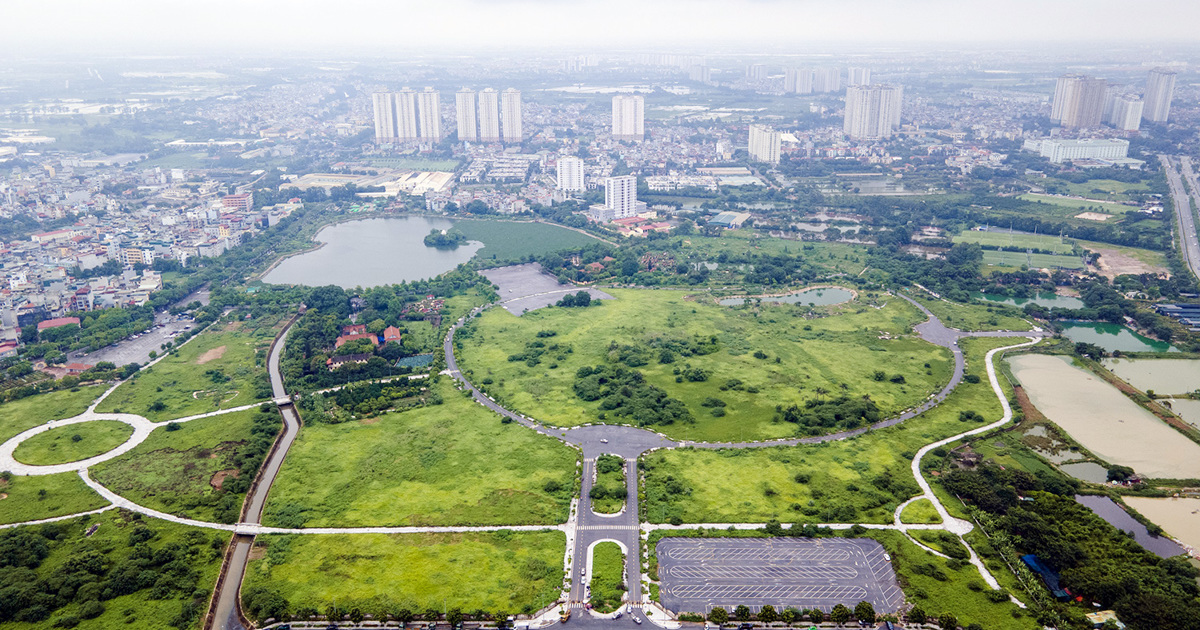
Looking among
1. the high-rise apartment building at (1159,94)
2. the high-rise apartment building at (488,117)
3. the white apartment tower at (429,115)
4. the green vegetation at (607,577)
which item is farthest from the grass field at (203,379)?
the high-rise apartment building at (1159,94)

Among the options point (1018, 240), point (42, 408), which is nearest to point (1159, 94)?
point (1018, 240)

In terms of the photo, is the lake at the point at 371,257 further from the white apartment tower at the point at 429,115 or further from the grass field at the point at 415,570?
the white apartment tower at the point at 429,115

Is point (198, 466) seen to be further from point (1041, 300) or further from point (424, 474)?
point (1041, 300)

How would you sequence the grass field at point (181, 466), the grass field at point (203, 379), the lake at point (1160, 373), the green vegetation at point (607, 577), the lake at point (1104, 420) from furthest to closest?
the lake at point (1160, 373)
the grass field at point (203, 379)
the lake at point (1104, 420)
the grass field at point (181, 466)
the green vegetation at point (607, 577)

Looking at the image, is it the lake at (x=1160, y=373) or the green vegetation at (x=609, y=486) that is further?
the lake at (x=1160, y=373)

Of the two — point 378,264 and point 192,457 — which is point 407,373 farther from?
point 378,264

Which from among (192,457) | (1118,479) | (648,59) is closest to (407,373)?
(192,457)
